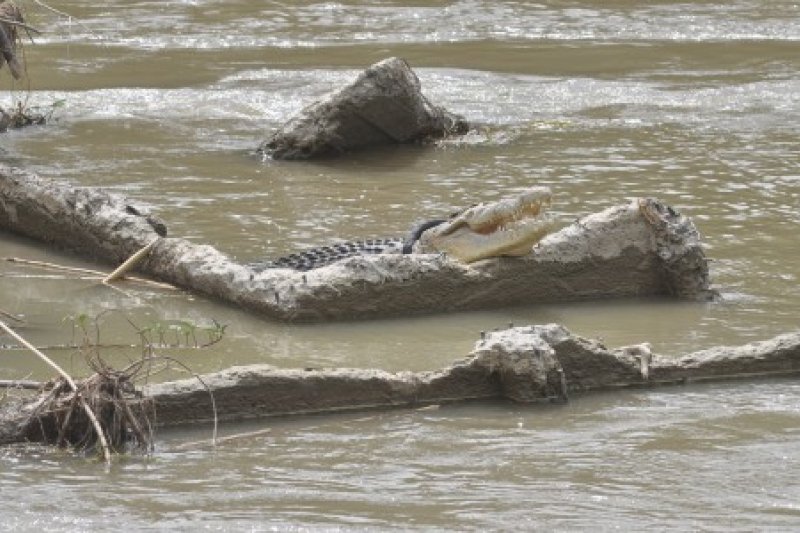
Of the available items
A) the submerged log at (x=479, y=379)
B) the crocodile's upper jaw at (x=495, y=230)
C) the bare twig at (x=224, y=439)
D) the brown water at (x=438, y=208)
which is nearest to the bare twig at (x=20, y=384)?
the submerged log at (x=479, y=379)

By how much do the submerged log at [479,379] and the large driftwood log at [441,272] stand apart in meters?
1.18

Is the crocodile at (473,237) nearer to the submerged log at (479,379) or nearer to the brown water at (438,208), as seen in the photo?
the brown water at (438,208)

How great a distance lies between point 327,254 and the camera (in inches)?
305

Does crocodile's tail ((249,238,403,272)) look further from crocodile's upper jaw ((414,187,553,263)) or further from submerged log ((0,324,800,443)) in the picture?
submerged log ((0,324,800,443))

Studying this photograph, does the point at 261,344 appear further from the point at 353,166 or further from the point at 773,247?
the point at 353,166

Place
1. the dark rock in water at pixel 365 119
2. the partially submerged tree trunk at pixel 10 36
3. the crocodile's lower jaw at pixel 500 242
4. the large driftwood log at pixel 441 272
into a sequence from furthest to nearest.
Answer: the dark rock in water at pixel 365 119, the partially submerged tree trunk at pixel 10 36, the crocodile's lower jaw at pixel 500 242, the large driftwood log at pixel 441 272

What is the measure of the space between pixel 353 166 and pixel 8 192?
267cm

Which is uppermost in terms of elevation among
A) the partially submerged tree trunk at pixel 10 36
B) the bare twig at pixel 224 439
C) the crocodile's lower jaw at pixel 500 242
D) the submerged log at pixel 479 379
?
the partially submerged tree trunk at pixel 10 36

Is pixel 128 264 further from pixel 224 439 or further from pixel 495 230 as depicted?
pixel 224 439

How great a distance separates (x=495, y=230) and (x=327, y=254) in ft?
2.27

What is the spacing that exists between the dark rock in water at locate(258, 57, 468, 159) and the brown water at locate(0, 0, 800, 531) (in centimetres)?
17

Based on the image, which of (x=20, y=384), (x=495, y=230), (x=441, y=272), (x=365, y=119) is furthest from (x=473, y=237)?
(x=365, y=119)

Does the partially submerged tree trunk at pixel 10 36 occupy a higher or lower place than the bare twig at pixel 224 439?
higher

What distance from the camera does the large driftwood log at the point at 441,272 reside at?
731cm
